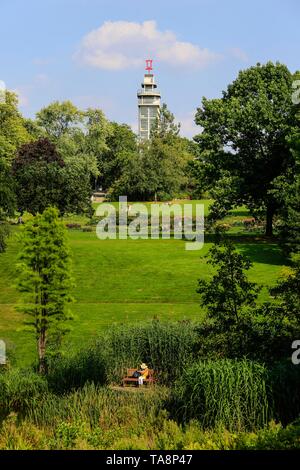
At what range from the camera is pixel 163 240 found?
4072 cm

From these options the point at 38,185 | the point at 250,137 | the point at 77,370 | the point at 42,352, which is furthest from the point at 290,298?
the point at 38,185

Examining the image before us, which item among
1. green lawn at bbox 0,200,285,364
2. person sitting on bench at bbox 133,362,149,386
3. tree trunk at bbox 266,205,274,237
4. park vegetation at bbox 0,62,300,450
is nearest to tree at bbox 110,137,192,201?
tree trunk at bbox 266,205,274,237

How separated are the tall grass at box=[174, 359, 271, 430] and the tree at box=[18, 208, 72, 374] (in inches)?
243

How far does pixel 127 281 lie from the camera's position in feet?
99.1

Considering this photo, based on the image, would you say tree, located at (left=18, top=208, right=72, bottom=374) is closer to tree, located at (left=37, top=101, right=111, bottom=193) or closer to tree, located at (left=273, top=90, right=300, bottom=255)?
tree, located at (left=273, top=90, right=300, bottom=255)

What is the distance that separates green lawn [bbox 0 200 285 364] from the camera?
77.3 ft

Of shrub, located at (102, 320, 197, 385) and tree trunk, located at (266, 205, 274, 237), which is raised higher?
tree trunk, located at (266, 205, 274, 237)

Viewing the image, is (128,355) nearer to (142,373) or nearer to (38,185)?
(142,373)

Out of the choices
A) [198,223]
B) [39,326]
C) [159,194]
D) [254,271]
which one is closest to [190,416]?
[39,326]

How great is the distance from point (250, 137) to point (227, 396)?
1143 inches

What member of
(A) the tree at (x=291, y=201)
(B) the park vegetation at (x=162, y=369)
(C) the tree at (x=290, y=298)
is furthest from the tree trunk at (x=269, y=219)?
(C) the tree at (x=290, y=298)

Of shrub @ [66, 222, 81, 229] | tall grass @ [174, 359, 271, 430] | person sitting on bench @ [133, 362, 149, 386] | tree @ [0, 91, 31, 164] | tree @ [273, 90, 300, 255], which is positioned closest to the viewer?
tall grass @ [174, 359, 271, 430]

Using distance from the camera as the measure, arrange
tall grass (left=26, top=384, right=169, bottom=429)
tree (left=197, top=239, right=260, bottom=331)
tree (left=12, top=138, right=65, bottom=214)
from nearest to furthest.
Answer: tall grass (left=26, top=384, right=169, bottom=429)
tree (left=197, top=239, right=260, bottom=331)
tree (left=12, top=138, right=65, bottom=214)

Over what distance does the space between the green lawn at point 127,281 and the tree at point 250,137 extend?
3.90 m
